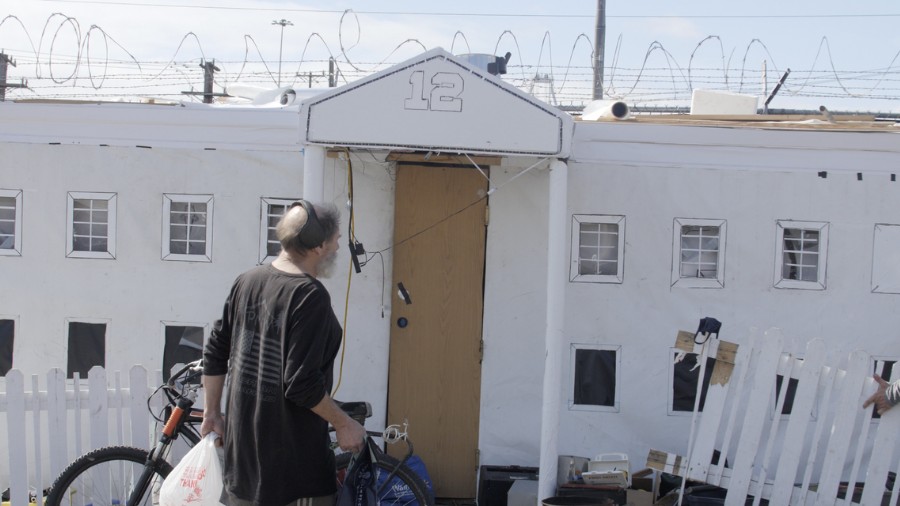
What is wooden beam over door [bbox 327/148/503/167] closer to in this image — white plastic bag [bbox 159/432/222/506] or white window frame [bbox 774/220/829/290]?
white window frame [bbox 774/220/829/290]

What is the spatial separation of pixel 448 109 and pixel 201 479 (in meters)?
2.66

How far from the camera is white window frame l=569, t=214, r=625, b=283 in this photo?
6578mm

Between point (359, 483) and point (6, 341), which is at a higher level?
point (6, 341)

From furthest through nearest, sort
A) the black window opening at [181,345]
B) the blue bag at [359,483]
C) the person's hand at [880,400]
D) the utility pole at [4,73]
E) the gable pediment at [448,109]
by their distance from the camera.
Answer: the utility pole at [4,73] → the black window opening at [181,345] → the gable pediment at [448,109] → the person's hand at [880,400] → the blue bag at [359,483]

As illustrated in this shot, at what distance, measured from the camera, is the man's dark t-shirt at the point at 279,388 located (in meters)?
3.46

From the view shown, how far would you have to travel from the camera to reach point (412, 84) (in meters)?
5.51

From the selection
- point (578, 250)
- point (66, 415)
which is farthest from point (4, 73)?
point (578, 250)

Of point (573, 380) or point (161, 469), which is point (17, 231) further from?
point (573, 380)

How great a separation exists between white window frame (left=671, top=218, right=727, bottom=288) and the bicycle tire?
8.39ft

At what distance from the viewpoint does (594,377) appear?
6.59 metres

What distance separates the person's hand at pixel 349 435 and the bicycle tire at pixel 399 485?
4.93 ft

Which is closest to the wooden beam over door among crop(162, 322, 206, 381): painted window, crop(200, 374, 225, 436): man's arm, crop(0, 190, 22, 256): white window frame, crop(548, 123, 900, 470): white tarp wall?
crop(548, 123, 900, 470): white tarp wall

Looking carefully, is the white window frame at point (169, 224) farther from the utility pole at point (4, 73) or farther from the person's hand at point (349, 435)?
the person's hand at point (349, 435)

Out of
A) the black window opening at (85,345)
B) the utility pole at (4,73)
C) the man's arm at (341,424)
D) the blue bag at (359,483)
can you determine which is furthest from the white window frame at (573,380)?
the utility pole at (4,73)
